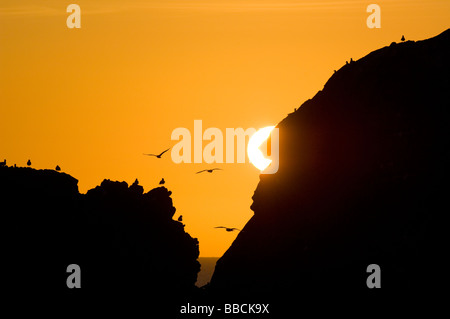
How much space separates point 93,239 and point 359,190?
114 feet

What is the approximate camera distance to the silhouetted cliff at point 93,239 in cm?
11862

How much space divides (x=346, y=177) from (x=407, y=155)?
951 centimetres

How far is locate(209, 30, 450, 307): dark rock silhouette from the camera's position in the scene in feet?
338

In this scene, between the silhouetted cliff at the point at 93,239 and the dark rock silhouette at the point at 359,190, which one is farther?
the silhouetted cliff at the point at 93,239

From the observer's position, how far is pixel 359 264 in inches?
4176

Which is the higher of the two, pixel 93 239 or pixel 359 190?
pixel 359 190

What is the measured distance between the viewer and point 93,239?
405 ft

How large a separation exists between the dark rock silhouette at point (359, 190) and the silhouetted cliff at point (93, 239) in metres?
10.9

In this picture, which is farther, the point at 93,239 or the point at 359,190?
the point at 93,239

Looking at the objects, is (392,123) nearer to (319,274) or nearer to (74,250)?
(319,274)

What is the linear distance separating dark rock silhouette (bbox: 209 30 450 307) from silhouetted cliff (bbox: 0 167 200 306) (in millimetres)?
10889

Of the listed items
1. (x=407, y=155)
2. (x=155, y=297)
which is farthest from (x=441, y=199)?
(x=155, y=297)

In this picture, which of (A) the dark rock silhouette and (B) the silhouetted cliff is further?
(B) the silhouetted cliff
